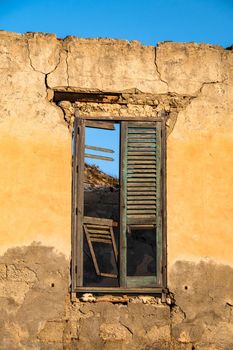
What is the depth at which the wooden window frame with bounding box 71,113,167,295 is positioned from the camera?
621 cm

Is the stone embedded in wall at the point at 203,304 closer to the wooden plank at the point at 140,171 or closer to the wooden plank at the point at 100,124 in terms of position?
the wooden plank at the point at 140,171

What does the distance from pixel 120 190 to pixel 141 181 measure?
9.1 inches

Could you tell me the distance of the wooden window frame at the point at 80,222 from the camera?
621 centimetres

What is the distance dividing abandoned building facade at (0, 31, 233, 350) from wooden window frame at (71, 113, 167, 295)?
0.01 m

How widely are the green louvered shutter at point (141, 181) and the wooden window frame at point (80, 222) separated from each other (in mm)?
29

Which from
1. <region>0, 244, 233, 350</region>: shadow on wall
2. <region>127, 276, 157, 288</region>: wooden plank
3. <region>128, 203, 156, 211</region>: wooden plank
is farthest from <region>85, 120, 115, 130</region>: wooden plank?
<region>127, 276, 157, 288</region>: wooden plank

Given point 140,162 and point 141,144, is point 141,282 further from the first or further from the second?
point 141,144

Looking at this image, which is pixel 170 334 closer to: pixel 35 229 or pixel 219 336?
pixel 219 336

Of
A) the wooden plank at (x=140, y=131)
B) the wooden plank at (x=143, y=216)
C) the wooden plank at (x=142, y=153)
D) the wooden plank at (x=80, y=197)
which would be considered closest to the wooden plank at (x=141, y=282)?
the wooden plank at (x=80, y=197)

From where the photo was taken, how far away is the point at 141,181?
644 centimetres

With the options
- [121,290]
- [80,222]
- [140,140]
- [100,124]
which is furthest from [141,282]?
[100,124]

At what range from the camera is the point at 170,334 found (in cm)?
621

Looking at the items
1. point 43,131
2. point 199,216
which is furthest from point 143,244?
point 43,131

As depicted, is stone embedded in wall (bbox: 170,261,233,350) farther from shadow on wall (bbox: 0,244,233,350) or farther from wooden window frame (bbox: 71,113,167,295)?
wooden window frame (bbox: 71,113,167,295)
